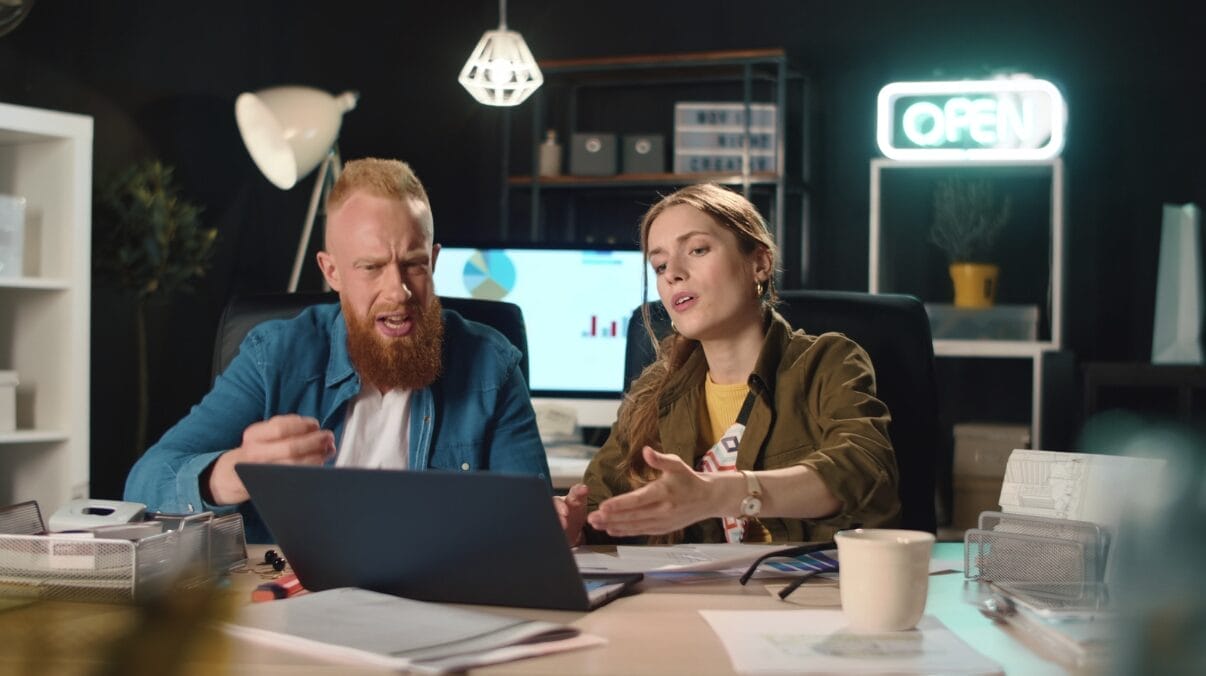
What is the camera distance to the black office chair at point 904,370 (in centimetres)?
187

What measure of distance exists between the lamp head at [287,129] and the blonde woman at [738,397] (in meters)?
1.50

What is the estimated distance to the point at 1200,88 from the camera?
183 inches

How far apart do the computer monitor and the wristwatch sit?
1.82 m

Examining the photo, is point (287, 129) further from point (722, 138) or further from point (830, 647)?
point (830, 647)

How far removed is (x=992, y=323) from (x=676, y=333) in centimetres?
274

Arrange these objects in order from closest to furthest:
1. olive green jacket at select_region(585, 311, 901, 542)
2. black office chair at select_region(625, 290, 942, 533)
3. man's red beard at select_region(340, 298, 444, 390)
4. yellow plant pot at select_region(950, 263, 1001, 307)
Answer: olive green jacket at select_region(585, 311, 901, 542)
man's red beard at select_region(340, 298, 444, 390)
black office chair at select_region(625, 290, 942, 533)
yellow plant pot at select_region(950, 263, 1001, 307)

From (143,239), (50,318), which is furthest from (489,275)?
(50,318)

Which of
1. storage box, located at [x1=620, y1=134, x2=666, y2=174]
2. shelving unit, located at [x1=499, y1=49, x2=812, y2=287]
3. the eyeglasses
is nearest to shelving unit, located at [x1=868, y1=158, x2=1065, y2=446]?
shelving unit, located at [x1=499, y1=49, x2=812, y2=287]

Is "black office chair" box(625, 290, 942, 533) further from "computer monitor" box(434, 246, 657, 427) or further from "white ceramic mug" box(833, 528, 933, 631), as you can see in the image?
"computer monitor" box(434, 246, 657, 427)

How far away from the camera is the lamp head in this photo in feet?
10.2

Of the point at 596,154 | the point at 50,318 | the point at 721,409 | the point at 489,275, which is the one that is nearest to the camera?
the point at 721,409

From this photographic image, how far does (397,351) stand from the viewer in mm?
1740

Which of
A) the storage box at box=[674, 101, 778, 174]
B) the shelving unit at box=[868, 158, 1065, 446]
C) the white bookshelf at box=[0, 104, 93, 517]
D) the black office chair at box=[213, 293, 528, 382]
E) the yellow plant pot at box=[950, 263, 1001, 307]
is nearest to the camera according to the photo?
the black office chair at box=[213, 293, 528, 382]

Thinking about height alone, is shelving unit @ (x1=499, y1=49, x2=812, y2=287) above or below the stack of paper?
above
